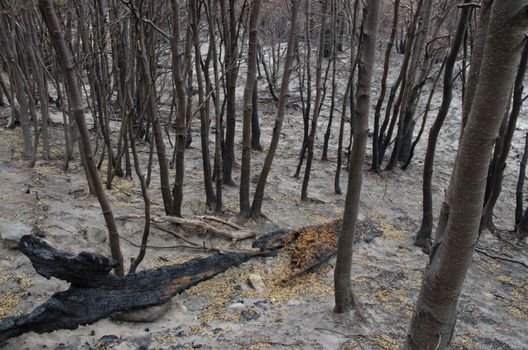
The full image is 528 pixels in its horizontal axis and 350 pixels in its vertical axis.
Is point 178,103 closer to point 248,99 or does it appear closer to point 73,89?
point 248,99

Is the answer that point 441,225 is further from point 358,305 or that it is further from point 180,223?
point 180,223

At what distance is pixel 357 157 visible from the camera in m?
2.81

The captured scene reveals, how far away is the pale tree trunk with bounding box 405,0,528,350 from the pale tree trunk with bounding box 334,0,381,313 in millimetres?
771

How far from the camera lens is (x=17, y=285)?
319 cm

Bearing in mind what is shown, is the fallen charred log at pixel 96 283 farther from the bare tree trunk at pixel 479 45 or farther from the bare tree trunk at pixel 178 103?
the bare tree trunk at pixel 479 45

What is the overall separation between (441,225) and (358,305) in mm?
1074

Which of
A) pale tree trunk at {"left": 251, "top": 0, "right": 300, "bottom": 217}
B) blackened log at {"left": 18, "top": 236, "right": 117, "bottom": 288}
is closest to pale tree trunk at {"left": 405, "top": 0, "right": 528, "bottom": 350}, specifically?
blackened log at {"left": 18, "top": 236, "right": 117, "bottom": 288}

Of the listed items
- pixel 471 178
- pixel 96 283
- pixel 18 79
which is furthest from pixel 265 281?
pixel 18 79

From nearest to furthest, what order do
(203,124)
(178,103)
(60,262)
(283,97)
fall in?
1. (60,262)
2. (178,103)
3. (283,97)
4. (203,124)

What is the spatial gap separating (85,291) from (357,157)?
1.96 metres

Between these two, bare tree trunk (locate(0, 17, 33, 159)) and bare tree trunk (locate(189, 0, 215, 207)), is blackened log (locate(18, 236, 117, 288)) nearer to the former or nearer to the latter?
bare tree trunk (locate(189, 0, 215, 207))

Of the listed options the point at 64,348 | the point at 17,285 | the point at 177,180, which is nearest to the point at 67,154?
the point at 177,180

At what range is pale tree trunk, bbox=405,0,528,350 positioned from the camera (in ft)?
5.46

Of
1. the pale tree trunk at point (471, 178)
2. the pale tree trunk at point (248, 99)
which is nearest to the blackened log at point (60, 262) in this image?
the pale tree trunk at point (471, 178)
